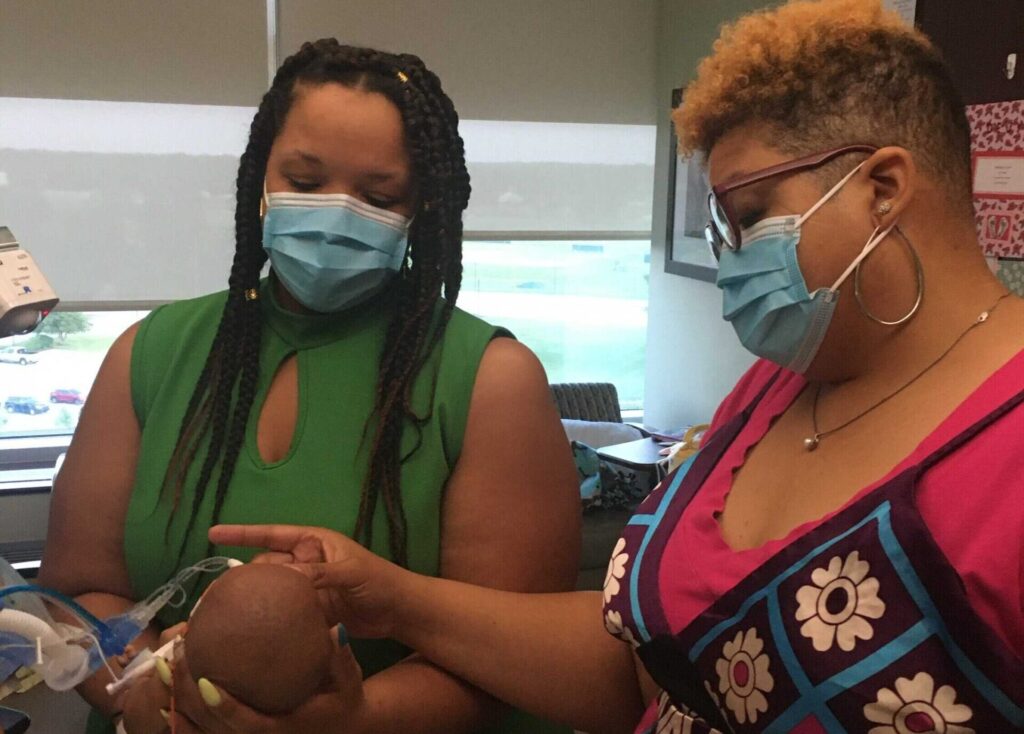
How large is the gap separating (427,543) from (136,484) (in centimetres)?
39

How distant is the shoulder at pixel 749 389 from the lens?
1186mm

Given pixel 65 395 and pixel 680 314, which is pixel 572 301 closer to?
pixel 680 314

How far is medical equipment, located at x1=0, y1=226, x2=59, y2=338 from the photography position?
1019 millimetres

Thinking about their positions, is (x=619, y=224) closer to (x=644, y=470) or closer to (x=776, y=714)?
(x=644, y=470)

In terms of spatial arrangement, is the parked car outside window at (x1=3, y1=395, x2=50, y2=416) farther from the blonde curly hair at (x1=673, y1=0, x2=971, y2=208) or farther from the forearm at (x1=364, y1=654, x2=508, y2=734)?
the blonde curly hair at (x1=673, y1=0, x2=971, y2=208)

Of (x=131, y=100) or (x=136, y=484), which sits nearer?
(x=136, y=484)

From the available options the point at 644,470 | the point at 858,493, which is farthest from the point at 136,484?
the point at 644,470

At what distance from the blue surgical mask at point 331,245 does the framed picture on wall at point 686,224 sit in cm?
265

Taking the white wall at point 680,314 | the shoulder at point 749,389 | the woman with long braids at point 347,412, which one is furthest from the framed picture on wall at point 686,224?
the woman with long braids at point 347,412

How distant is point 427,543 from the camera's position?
1.17 m

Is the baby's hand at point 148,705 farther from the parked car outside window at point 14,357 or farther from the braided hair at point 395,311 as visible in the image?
the parked car outside window at point 14,357

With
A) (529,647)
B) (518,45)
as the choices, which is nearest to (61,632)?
(529,647)

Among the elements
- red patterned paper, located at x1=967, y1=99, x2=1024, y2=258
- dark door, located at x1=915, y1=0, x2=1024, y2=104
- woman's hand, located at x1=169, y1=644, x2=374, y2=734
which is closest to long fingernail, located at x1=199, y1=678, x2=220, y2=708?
woman's hand, located at x1=169, y1=644, x2=374, y2=734

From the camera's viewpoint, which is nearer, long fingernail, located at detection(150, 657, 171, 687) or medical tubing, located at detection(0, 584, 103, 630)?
long fingernail, located at detection(150, 657, 171, 687)
